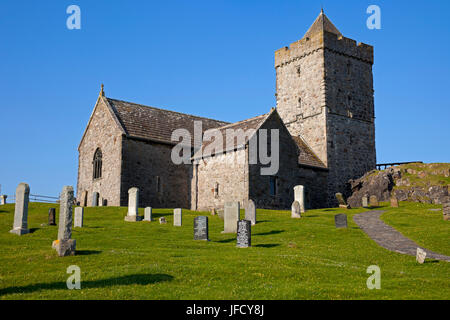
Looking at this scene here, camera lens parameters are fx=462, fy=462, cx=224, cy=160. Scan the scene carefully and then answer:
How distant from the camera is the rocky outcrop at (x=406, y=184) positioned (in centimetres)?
4134

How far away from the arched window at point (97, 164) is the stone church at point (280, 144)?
9cm

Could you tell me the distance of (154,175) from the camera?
38.8 metres

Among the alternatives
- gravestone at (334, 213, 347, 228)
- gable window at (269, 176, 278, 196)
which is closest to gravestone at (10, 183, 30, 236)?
gravestone at (334, 213, 347, 228)

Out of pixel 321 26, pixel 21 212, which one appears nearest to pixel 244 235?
pixel 21 212

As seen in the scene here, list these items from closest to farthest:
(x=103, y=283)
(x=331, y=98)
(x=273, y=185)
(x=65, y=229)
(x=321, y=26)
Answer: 1. (x=103, y=283)
2. (x=65, y=229)
3. (x=273, y=185)
4. (x=331, y=98)
5. (x=321, y=26)

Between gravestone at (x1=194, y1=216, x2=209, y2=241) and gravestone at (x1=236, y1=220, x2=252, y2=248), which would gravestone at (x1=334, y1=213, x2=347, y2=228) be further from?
gravestone at (x1=194, y1=216, x2=209, y2=241)

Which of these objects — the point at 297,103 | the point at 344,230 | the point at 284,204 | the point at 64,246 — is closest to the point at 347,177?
the point at 297,103

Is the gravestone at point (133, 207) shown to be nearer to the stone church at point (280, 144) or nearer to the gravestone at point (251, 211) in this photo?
the gravestone at point (251, 211)

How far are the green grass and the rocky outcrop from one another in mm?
18863

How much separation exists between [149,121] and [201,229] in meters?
22.7

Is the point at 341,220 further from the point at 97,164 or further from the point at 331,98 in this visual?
the point at 331,98

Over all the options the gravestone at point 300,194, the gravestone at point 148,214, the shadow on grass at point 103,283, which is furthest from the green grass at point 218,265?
the gravestone at point 300,194
